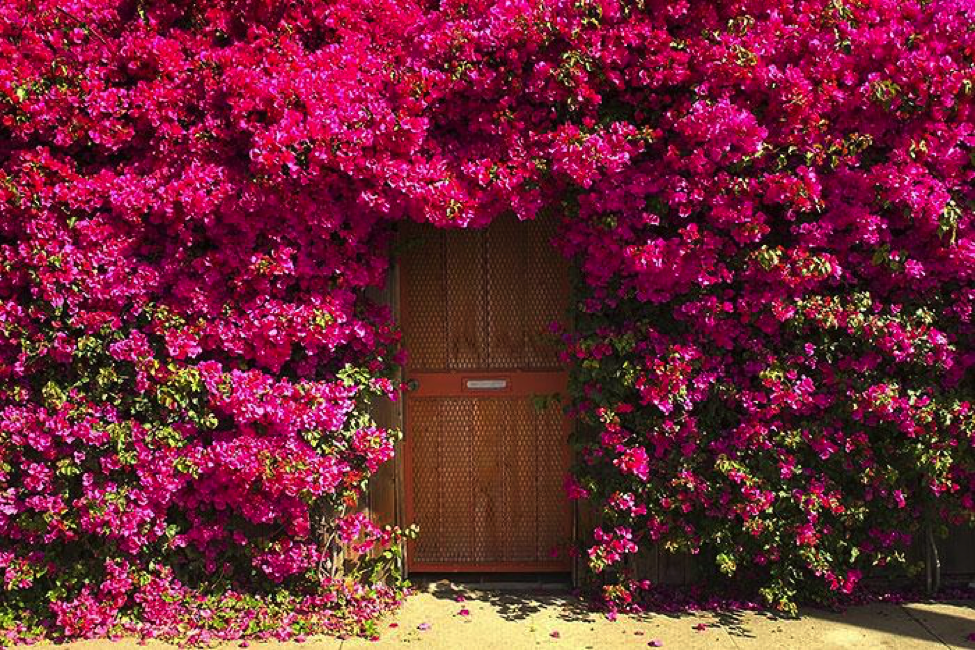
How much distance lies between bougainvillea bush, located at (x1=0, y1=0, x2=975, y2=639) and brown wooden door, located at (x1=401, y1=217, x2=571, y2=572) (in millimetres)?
473

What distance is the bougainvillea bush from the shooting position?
13.2 feet

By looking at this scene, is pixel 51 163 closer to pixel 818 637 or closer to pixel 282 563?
pixel 282 563

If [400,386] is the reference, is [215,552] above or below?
below

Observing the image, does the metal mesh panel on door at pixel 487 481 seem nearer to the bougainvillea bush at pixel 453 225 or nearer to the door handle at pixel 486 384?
the door handle at pixel 486 384

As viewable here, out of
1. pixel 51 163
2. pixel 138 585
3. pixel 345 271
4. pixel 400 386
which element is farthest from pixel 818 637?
pixel 51 163


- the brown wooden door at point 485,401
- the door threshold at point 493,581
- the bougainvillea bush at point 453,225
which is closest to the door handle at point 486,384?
the brown wooden door at point 485,401

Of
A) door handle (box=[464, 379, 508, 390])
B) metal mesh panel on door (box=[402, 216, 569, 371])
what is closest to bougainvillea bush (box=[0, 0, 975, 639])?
metal mesh panel on door (box=[402, 216, 569, 371])

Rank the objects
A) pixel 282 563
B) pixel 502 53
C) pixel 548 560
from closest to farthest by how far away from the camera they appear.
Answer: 1. pixel 502 53
2. pixel 282 563
3. pixel 548 560

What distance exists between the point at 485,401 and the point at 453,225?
118 cm

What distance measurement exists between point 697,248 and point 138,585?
10.3 feet

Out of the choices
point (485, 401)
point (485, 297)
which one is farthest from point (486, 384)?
point (485, 297)

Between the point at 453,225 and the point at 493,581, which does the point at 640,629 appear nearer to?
the point at 493,581

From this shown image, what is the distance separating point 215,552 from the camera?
14.5ft

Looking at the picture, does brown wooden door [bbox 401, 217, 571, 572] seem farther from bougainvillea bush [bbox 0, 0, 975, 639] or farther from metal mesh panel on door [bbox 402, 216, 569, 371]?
bougainvillea bush [bbox 0, 0, 975, 639]
